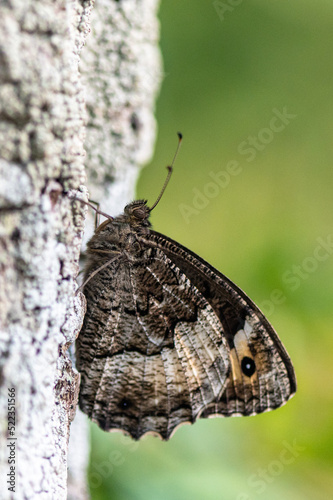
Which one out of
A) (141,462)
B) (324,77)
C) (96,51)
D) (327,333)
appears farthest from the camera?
(324,77)

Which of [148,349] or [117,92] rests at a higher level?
[117,92]

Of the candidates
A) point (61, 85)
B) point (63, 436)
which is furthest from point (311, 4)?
point (63, 436)

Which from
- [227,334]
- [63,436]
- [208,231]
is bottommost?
[63,436]

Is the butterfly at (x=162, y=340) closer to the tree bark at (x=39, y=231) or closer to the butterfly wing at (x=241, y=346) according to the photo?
the butterfly wing at (x=241, y=346)

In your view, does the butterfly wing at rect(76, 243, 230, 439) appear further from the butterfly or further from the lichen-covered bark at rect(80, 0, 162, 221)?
the lichen-covered bark at rect(80, 0, 162, 221)

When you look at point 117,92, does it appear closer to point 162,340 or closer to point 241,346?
point 162,340

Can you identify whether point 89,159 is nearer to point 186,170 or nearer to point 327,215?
point 186,170

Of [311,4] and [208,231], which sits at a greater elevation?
[311,4]

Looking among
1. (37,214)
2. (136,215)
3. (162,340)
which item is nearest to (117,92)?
(136,215)
